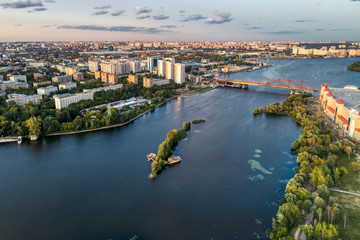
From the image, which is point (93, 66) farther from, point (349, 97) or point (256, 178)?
point (256, 178)

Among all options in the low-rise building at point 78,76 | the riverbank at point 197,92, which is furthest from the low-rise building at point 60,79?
the riverbank at point 197,92

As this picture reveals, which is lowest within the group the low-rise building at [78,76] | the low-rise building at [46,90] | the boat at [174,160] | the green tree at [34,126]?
the boat at [174,160]

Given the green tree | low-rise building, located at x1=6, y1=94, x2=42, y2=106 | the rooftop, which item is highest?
the rooftop

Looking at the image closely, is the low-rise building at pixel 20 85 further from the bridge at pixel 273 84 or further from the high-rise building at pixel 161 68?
the bridge at pixel 273 84

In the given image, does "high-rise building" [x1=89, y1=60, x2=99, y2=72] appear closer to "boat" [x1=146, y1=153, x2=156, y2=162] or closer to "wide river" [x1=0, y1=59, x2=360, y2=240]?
"wide river" [x1=0, y1=59, x2=360, y2=240]

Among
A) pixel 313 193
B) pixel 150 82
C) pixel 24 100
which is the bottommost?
pixel 313 193

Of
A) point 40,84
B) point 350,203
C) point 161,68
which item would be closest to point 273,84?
point 161,68

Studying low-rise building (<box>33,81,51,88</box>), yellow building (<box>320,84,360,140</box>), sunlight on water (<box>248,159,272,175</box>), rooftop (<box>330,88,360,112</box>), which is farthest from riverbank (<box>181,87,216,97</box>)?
sunlight on water (<box>248,159,272,175</box>)
